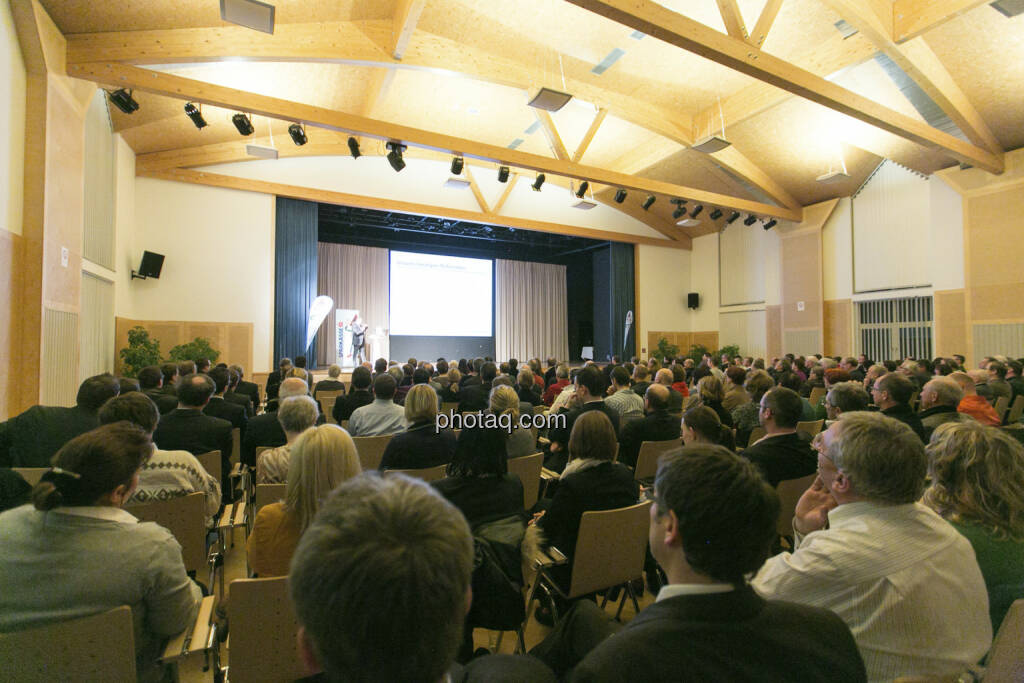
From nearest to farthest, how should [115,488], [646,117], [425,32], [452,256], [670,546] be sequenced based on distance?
1. [670,546]
2. [115,488]
3. [425,32]
4. [646,117]
5. [452,256]

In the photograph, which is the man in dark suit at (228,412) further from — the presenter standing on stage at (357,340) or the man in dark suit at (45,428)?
the presenter standing on stage at (357,340)

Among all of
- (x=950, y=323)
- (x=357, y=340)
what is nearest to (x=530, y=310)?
(x=357, y=340)

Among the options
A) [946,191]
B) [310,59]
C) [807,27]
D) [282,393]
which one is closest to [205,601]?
[282,393]

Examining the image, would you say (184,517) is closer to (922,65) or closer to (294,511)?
(294,511)

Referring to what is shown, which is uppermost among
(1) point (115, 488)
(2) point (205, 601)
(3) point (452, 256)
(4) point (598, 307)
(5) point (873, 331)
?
(3) point (452, 256)

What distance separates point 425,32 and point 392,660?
25.5 ft

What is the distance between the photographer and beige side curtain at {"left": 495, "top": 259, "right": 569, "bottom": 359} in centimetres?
1792

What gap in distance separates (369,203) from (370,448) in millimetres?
8878

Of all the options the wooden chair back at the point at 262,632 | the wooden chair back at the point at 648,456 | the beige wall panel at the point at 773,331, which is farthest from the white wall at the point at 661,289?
the wooden chair back at the point at 262,632

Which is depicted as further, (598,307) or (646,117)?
(598,307)

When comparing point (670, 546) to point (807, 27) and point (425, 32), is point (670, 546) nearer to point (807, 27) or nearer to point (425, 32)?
point (425, 32)

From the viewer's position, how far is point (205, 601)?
175cm

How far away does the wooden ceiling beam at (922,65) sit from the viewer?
545 centimetres

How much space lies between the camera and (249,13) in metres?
5.02
